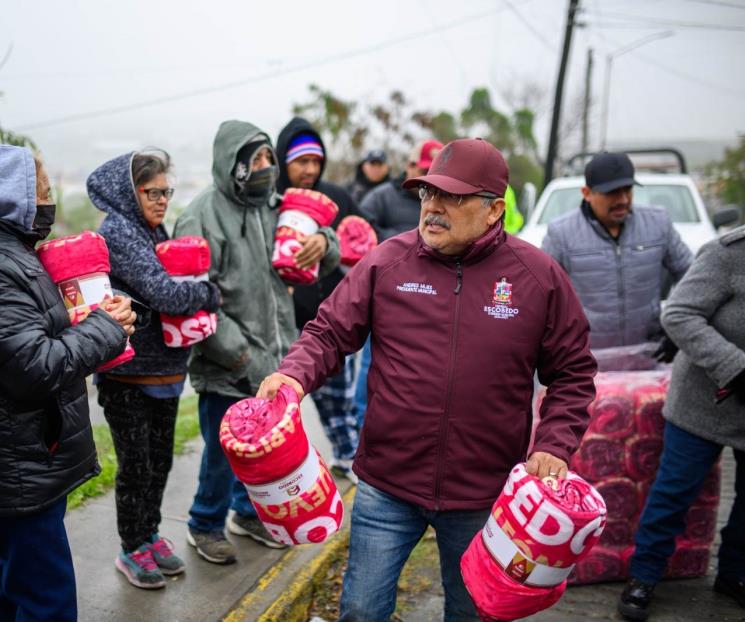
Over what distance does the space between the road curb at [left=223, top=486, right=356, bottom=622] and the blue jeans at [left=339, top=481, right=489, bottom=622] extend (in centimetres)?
89

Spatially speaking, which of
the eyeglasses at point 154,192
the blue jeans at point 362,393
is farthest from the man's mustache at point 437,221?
→ the blue jeans at point 362,393

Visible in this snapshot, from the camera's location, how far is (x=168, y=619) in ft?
10.6

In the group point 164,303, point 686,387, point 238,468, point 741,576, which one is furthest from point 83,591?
point 741,576

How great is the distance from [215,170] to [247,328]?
0.78 m

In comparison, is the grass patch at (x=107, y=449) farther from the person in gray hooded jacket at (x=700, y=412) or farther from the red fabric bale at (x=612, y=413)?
the person in gray hooded jacket at (x=700, y=412)

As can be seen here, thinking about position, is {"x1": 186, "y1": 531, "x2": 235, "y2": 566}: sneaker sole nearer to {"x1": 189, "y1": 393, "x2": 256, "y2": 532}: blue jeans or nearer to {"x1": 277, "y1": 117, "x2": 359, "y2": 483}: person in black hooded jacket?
{"x1": 189, "y1": 393, "x2": 256, "y2": 532}: blue jeans

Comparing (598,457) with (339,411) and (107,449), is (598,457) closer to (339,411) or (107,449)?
(339,411)

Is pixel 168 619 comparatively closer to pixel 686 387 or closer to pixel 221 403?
pixel 221 403

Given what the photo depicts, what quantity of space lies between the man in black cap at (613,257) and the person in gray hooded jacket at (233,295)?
4.75 ft

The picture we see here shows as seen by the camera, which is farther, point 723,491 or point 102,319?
point 723,491

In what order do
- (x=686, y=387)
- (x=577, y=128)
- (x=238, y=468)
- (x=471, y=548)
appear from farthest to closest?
(x=577, y=128) → (x=686, y=387) → (x=471, y=548) → (x=238, y=468)

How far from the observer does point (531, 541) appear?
2277 millimetres

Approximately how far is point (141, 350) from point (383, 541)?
1396mm

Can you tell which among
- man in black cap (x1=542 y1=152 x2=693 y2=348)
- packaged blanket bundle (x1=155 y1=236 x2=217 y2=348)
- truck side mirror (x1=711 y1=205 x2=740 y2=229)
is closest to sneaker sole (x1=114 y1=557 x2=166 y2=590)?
packaged blanket bundle (x1=155 y1=236 x2=217 y2=348)
